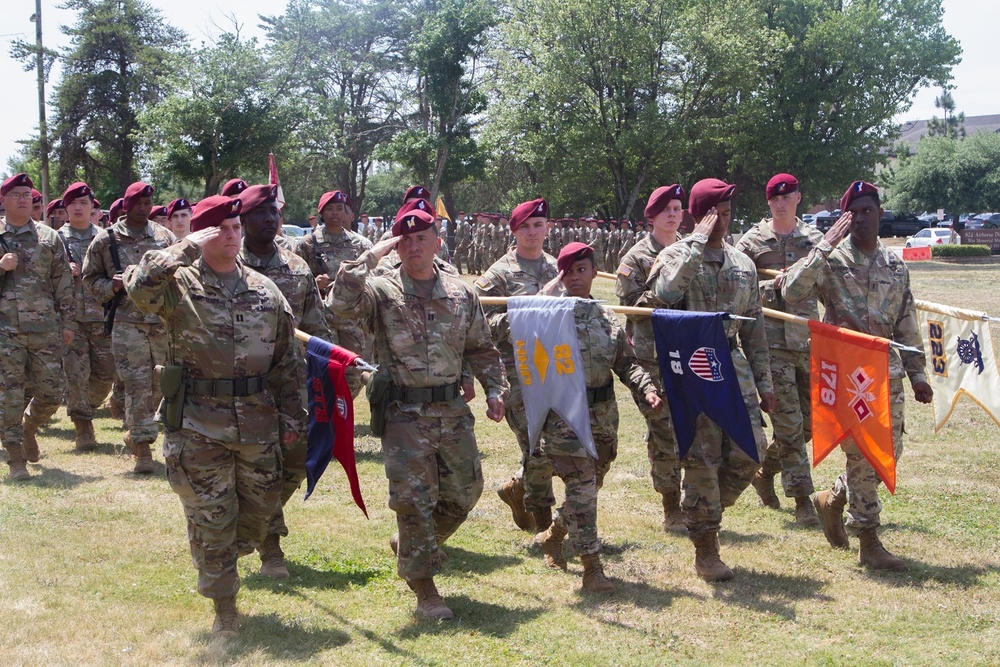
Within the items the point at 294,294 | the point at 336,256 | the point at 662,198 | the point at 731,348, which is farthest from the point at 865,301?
the point at 336,256

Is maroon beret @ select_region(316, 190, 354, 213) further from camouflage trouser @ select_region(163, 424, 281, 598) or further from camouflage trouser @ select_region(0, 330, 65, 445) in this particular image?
camouflage trouser @ select_region(163, 424, 281, 598)

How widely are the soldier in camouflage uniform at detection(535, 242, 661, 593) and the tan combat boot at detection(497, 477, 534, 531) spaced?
2.56ft

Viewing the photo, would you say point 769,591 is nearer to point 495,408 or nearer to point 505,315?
point 495,408

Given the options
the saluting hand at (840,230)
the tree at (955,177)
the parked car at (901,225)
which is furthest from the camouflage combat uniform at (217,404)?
the parked car at (901,225)

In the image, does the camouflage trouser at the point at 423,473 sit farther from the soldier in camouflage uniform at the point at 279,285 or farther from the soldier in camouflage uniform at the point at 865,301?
the soldier in camouflage uniform at the point at 865,301

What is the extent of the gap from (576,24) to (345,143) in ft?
53.6

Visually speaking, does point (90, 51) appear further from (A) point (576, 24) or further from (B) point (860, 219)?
(B) point (860, 219)

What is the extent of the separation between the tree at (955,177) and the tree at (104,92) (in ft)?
134

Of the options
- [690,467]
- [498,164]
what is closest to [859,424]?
[690,467]

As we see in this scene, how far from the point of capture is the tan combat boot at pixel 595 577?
630 centimetres

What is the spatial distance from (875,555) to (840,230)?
6.92 ft

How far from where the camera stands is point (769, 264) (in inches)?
334

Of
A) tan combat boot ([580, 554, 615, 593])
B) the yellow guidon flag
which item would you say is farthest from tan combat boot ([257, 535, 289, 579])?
the yellow guidon flag

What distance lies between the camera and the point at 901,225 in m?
62.9
